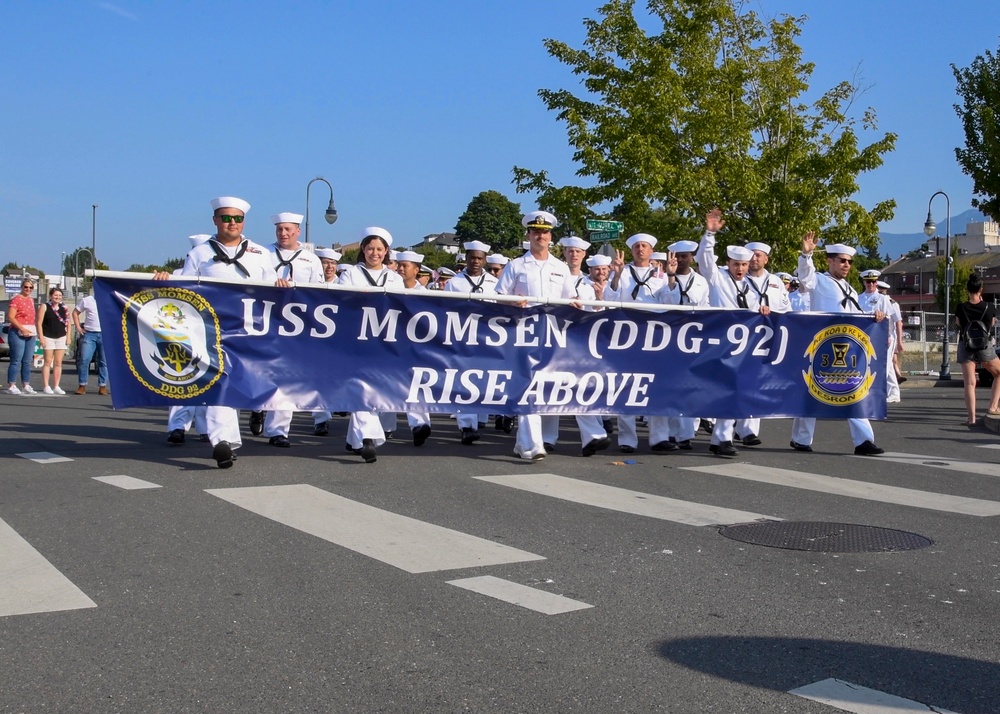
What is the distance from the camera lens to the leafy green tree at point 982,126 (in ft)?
88.2

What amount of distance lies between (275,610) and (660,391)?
628 cm

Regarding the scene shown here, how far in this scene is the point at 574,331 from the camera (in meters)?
10.4

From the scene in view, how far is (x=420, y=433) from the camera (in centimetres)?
1102

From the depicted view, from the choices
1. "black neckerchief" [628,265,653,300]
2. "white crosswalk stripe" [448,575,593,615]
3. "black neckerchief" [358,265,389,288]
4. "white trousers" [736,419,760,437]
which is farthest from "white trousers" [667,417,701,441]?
"white crosswalk stripe" [448,575,593,615]

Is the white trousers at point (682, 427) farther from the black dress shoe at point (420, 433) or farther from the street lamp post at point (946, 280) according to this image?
the street lamp post at point (946, 280)

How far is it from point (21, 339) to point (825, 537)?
1552 cm

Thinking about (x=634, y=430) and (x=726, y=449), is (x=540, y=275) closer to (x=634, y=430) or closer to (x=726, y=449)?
(x=634, y=430)

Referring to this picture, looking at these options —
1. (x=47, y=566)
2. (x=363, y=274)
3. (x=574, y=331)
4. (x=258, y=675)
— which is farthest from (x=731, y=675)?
(x=363, y=274)

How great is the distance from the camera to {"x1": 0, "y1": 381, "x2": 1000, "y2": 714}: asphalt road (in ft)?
12.8

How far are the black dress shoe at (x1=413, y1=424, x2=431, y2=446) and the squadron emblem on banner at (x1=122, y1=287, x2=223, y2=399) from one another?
2447 mm

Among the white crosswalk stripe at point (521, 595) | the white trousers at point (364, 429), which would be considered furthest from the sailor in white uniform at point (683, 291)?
the white crosswalk stripe at point (521, 595)

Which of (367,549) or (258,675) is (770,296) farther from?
(258,675)

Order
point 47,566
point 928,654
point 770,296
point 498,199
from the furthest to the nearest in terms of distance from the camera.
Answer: point 498,199 < point 770,296 < point 47,566 < point 928,654

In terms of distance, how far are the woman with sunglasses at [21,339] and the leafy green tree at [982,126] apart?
21.2 meters
